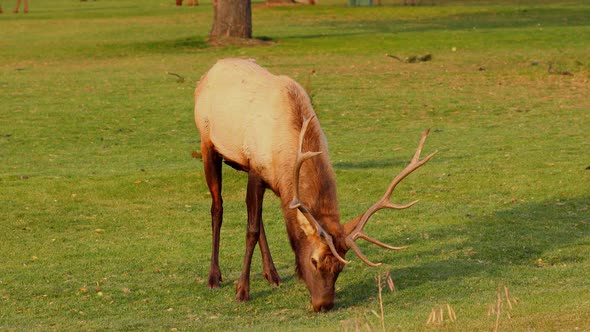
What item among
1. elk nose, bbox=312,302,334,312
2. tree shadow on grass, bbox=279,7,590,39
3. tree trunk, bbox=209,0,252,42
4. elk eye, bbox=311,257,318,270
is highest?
elk eye, bbox=311,257,318,270

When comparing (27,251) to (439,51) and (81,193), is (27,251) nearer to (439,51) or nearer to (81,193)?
(81,193)

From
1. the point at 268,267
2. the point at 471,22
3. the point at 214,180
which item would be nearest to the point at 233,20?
the point at 471,22

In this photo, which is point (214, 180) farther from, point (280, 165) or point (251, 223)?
point (280, 165)

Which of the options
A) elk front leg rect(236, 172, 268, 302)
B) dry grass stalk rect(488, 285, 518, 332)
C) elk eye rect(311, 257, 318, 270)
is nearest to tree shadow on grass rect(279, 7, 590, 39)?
elk front leg rect(236, 172, 268, 302)

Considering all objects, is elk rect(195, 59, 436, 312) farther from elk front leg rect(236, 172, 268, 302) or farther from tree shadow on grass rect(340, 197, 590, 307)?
tree shadow on grass rect(340, 197, 590, 307)

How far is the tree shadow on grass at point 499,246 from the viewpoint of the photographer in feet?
30.5

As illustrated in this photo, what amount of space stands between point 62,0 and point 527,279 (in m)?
54.1

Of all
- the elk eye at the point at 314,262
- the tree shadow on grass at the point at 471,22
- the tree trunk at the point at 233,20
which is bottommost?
the tree shadow on grass at the point at 471,22

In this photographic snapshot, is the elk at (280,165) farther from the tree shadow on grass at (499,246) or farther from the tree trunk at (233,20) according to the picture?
the tree trunk at (233,20)

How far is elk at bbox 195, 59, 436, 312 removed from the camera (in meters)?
7.96

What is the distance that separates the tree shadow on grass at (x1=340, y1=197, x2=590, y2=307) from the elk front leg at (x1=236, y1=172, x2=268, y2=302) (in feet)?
2.55

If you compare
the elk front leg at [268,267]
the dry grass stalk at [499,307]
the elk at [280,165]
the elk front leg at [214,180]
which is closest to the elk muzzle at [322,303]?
the elk at [280,165]

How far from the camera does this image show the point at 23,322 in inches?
329

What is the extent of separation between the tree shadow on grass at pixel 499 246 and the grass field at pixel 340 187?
0.11 ft
